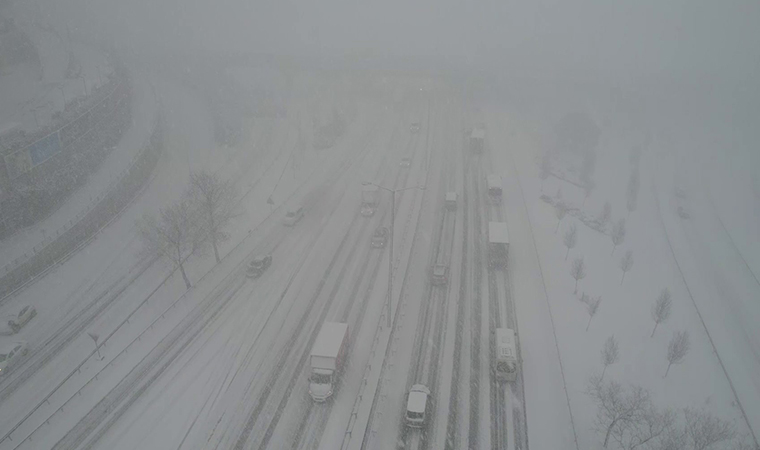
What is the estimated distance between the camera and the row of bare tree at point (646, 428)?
897 inches

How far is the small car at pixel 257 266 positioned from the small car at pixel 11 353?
52.9 ft

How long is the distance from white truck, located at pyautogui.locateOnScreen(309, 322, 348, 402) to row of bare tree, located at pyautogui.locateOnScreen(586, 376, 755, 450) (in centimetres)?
1513

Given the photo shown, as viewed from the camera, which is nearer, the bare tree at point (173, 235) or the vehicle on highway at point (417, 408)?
the vehicle on highway at point (417, 408)

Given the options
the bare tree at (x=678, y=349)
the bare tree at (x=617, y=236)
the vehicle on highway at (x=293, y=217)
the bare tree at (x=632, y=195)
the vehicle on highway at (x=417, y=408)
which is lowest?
the bare tree at (x=632, y=195)

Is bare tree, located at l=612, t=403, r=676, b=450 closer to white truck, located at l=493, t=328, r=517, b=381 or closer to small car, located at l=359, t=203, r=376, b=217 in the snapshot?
white truck, located at l=493, t=328, r=517, b=381

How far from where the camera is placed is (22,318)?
35.0m

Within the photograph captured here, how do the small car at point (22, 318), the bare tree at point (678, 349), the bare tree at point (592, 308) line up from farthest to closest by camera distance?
the bare tree at point (592, 308) → the small car at point (22, 318) → the bare tree at point (678, 349)

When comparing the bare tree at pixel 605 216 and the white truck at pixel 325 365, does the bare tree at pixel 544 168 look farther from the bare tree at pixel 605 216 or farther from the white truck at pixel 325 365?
the white truck at pixel 325 365

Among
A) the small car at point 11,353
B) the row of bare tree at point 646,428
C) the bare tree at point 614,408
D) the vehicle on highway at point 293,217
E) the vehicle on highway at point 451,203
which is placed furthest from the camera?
the vehicle on highway at point 451,203

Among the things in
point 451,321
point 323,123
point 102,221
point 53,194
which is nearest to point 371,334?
point 451,321

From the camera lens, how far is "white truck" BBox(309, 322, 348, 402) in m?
27.4

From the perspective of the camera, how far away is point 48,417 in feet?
89.2

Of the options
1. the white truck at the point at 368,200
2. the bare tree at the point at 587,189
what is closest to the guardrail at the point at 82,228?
the white truck at the point at 368,200

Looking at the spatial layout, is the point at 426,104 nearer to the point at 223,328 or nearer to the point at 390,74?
the point at 390,74
